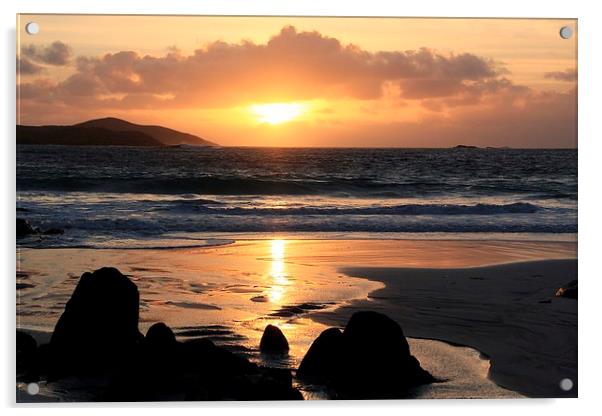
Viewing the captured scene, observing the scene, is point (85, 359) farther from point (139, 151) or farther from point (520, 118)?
point (520, 118)

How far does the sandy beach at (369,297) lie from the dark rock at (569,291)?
0.04 metres

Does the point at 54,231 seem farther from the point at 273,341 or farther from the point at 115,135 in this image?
the point at 273,341

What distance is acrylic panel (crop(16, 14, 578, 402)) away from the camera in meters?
5.25

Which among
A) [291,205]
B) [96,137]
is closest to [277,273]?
[291,205]

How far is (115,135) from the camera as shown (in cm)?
588

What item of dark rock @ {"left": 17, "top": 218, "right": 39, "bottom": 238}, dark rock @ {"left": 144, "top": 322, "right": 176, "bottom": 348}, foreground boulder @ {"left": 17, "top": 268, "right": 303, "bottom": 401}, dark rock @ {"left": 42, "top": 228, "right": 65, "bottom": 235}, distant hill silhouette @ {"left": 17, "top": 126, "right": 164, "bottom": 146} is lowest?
foreground boulder @ {"left": 17, "top": 268, "right": 303, "bottom": 401}

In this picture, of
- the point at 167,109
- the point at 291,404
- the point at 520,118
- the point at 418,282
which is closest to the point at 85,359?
the point at 291,404

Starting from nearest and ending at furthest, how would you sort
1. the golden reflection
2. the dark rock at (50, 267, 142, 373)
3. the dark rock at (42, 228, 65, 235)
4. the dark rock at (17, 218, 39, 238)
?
the dark rock at (50, 267, 142, 373) < the dark rock at (17, 218, 39, 238) < the golden reflection < the dark rock at (42, 228, 65, 235)

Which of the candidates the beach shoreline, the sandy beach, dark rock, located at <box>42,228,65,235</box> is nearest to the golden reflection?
the sandy beach

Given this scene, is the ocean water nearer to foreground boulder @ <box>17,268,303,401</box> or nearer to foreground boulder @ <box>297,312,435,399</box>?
foreground boulder @ <box>17,268,303,401</box>

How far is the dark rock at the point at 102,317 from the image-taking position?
530cm

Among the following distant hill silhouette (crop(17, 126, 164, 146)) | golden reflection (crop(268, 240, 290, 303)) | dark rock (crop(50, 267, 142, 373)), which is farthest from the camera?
golden reflection (crop(268, 240, 290, 303))

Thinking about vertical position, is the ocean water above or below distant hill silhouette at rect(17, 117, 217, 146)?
below

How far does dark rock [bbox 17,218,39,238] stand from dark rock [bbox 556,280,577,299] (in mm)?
3053
